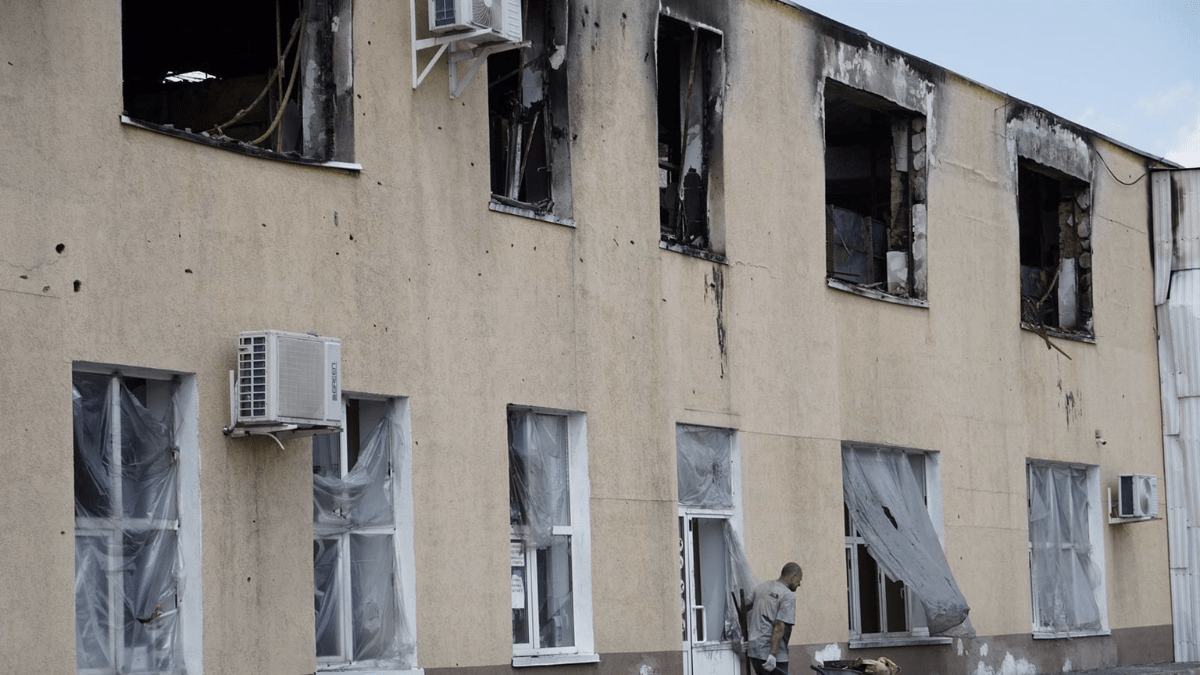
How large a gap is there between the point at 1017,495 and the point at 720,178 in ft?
20.4

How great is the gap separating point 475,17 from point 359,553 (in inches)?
147

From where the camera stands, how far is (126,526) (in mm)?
10570

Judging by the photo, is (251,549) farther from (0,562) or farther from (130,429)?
(0,562)

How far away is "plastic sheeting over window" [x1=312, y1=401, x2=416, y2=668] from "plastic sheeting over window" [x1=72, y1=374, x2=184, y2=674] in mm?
1336

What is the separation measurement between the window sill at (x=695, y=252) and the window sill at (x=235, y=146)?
11.8ft

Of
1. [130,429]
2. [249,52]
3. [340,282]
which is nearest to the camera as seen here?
[130,429]

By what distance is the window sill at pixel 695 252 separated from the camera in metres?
14.9

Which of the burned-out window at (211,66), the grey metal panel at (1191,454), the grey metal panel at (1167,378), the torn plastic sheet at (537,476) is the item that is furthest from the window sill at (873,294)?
the grey metal panel at (1191,454)

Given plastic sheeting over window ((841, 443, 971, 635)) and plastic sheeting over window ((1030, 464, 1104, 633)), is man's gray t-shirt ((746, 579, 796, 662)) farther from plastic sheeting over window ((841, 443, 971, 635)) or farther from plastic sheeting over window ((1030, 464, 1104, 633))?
plastic sheeting over window ((1030, 464, 1104, 633))

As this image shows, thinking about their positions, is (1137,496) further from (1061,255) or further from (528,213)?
(528,213)

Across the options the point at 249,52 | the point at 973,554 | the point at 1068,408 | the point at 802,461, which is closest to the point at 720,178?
the point at 802,461

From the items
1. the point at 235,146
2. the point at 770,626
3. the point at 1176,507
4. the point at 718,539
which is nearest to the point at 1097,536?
the point at 1176,507

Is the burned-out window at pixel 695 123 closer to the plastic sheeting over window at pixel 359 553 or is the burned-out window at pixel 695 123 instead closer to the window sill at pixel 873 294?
the window sill at pixel 873 294

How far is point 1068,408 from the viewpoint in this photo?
68.4ft
